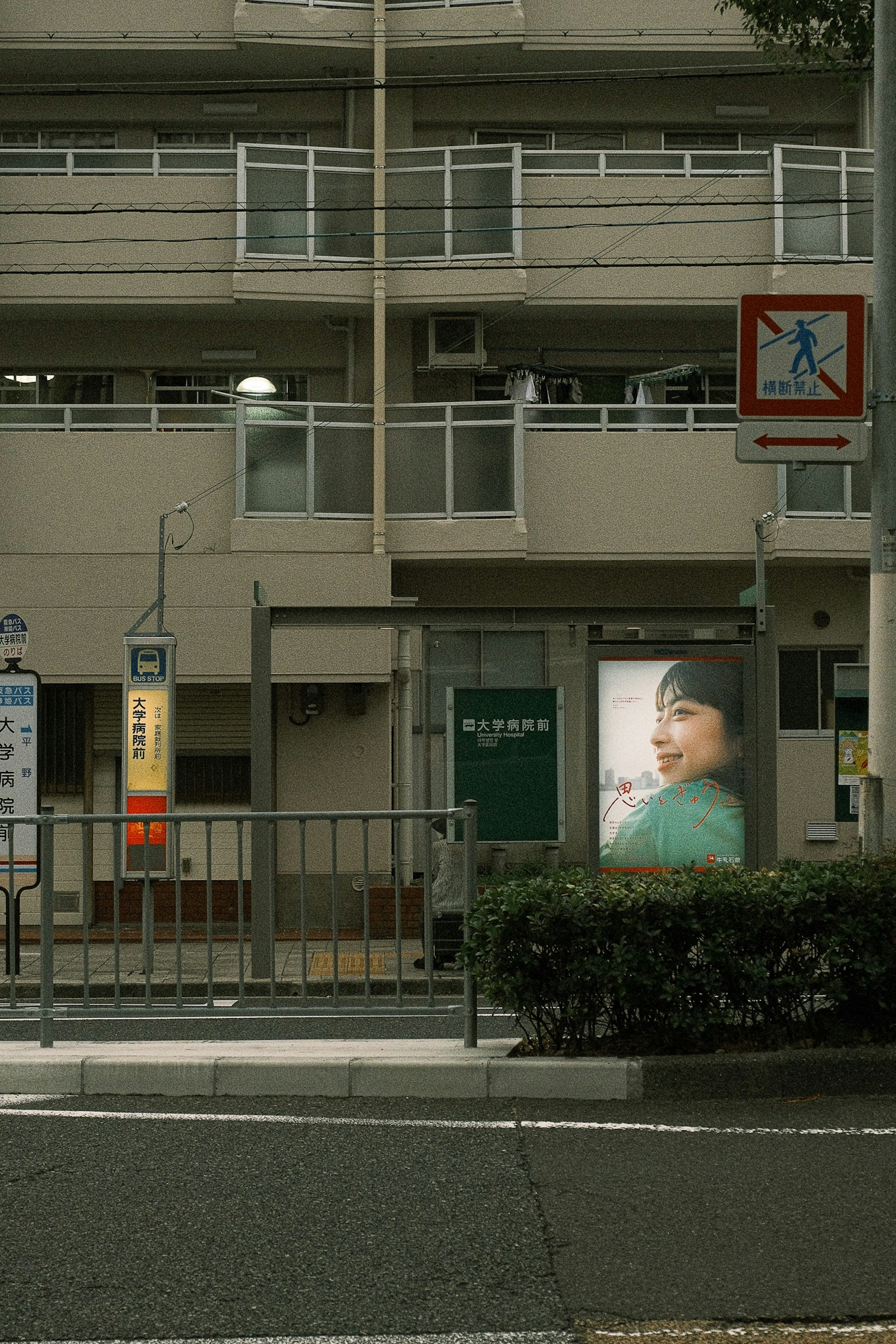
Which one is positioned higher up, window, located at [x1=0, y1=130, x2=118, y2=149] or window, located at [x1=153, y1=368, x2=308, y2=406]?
window, located at [x1=0, y1=130, x2=118, y2=149]

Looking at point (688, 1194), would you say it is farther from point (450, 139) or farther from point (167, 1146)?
point (450, 139)

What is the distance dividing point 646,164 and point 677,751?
987 centimetres

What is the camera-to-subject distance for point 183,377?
19.0 m

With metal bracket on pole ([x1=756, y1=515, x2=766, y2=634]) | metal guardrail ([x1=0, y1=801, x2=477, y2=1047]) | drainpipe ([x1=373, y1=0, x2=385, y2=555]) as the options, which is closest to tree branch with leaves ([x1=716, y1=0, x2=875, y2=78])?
metal bracket on pole ([x1=756, y1=515, x2=766, y2=634])

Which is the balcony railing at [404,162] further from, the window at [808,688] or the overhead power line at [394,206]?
the window at [808,688]

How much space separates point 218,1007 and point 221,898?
3.27ft

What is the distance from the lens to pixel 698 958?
22.3ft

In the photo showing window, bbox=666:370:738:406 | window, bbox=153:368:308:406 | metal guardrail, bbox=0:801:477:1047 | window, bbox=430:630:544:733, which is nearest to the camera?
metal guardrail, bbox=0:801:477:1047

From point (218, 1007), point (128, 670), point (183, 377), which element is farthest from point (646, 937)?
point (183, 377)

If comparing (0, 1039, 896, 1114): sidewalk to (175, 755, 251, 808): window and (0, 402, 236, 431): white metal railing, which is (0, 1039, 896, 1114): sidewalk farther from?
(0, 402, 236, 431): white metal railing

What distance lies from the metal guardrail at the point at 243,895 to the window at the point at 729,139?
47.3ft

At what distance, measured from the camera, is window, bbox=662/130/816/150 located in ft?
63.7

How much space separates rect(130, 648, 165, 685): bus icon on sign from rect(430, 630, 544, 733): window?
3.42 metres

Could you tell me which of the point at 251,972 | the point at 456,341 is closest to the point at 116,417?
the point at 456,341
